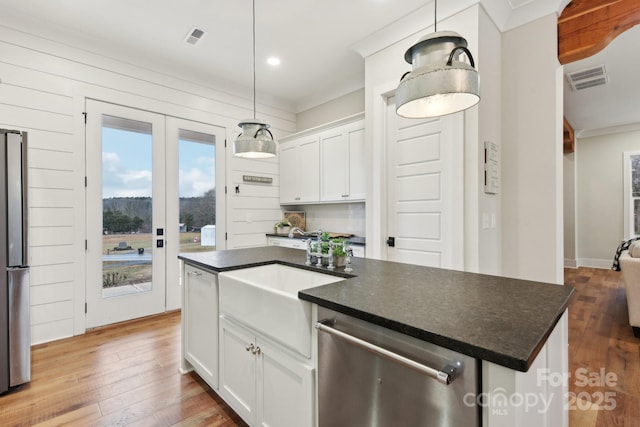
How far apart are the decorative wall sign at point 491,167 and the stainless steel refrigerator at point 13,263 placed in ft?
11.5

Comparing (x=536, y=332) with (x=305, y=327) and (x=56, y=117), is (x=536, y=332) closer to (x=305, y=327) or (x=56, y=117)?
(x=305, y=327)

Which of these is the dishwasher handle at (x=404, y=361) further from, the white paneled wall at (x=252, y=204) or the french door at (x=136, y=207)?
the white paneled wall at (x=252, y=204)

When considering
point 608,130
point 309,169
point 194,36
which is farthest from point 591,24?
point 608,130

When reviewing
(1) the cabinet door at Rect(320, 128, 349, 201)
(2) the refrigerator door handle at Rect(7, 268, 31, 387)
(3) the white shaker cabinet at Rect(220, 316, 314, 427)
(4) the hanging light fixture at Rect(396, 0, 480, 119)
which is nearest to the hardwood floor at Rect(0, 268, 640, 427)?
(2) the refrigerator door handle at Rect(7, 268, 31, 387)

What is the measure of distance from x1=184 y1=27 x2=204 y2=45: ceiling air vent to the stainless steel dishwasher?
307cm

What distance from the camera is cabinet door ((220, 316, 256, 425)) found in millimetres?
1637

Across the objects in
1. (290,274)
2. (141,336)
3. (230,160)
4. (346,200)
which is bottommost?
(141,336)

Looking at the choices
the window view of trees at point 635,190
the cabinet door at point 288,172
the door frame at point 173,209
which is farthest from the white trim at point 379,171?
the window view of trees at point 635,190

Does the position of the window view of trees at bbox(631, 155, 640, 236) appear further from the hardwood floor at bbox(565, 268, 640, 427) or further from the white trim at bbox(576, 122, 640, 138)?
the hardwood floor at bbox(565, 268, 640, 427)

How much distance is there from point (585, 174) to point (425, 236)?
6501 millimetres

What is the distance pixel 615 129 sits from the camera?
251 inches

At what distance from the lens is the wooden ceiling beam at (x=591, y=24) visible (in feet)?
7.91

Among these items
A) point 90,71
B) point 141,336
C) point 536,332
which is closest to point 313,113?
point 90,71

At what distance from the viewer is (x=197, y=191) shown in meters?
3.99
